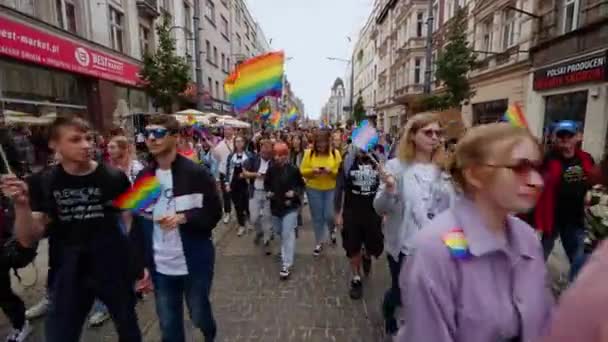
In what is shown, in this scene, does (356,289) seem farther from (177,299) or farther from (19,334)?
(19,334)

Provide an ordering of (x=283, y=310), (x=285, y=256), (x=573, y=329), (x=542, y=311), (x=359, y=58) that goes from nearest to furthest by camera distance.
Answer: (x=573, y=329), (x=542, y=311), (x=283, y=310), (x=285, y=256), (x=359, y=58)

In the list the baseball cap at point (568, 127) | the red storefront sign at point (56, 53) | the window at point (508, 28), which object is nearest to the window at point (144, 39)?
the red storefront sign at point (56, 53)

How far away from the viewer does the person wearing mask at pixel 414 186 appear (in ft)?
7.84

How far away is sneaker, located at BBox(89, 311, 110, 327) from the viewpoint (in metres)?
3.21

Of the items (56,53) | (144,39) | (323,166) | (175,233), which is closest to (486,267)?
(175,233)

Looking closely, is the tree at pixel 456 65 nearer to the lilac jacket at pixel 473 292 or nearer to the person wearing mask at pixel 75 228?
the person wearing mask at pixel 75 228

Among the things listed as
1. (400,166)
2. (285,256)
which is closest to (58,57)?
(285,256)

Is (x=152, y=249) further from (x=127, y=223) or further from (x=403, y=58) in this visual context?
(x=403, y=58)

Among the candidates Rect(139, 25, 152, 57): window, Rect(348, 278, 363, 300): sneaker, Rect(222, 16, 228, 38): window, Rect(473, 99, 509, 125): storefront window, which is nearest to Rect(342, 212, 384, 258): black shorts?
Rect(348, 278, 363, 300): sneaker

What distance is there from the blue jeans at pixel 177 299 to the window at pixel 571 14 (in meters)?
13.7

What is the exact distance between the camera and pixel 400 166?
2633 mm

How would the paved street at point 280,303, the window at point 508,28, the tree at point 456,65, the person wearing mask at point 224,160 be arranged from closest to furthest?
the paved street at point 280,303 → the person wearing mask at point 224,160 → the tree at point 456,65 → the window at point 508,28

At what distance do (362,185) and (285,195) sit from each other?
1234 mm

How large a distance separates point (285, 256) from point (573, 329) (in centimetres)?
383
